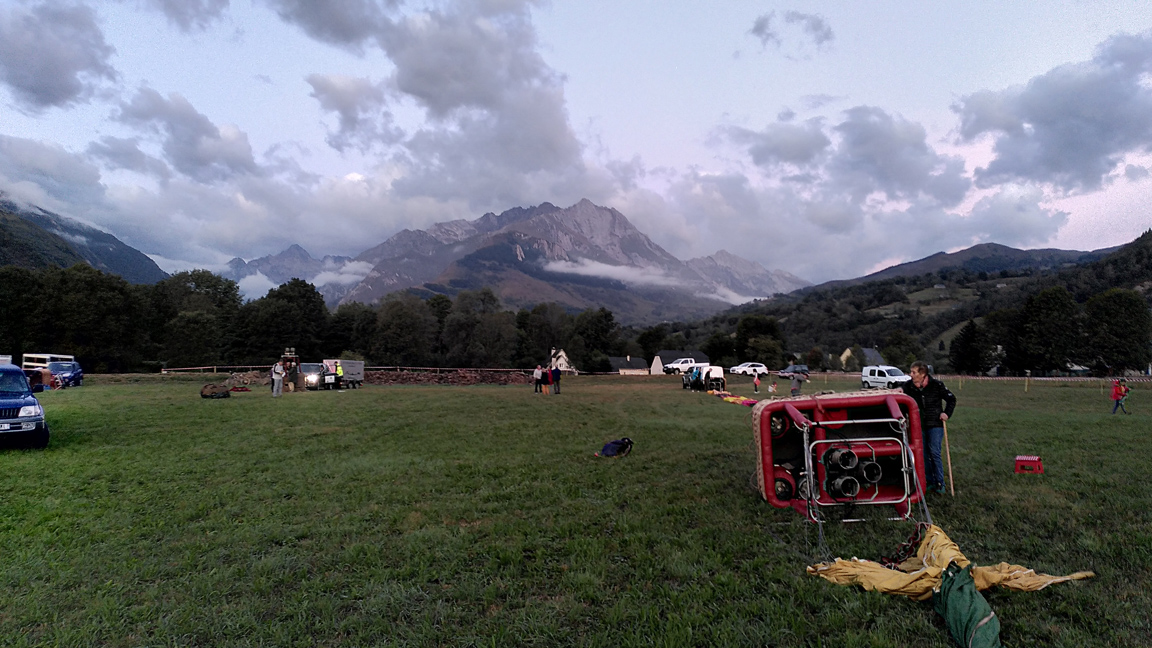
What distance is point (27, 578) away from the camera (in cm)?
520

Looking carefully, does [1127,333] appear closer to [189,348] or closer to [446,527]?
[446,527]

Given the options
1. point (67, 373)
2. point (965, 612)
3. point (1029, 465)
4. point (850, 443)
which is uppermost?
point (67, 373)

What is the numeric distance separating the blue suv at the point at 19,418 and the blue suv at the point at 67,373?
26445 mm

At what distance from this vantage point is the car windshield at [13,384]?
450 inches

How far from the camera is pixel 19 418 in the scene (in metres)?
10.7

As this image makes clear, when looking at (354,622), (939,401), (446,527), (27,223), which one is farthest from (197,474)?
(27,223)

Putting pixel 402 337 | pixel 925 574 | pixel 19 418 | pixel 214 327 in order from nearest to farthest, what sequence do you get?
1. pixel 925 574
2. pixel 19 418
3. pixel 214 327
4. pixel 402 337

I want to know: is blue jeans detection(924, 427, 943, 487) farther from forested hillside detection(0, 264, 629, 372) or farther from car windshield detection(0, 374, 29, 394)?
forested hillside detection(0, 264, 629, 372)

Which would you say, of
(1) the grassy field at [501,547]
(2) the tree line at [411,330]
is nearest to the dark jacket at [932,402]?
(1) the grassy field at [501,547]

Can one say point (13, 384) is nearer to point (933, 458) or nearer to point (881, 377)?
point (933, 458)

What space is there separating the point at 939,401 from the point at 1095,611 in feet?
14.0

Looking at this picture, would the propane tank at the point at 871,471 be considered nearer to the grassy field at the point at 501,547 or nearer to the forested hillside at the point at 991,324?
the grassy field at the point at 501,547

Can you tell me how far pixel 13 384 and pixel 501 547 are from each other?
13.4 metres

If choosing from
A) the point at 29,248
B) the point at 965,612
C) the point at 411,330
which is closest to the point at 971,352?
the point at 411,330
